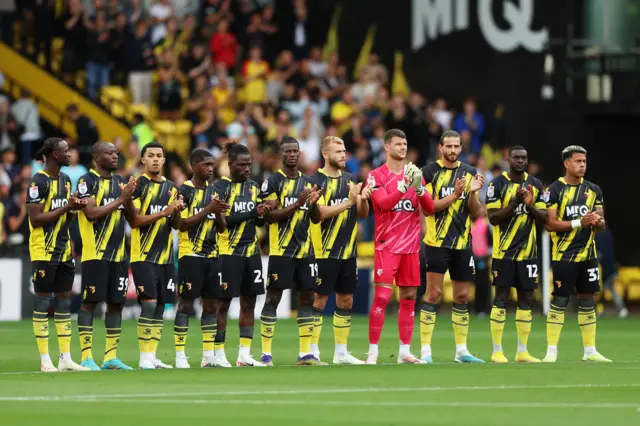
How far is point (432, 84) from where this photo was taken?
123ft

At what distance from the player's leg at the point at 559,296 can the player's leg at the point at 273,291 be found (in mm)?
3139

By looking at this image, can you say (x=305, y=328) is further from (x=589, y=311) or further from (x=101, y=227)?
(x=589, y=311)

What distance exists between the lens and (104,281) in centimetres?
1788

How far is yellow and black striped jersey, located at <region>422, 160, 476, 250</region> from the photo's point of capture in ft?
62.2

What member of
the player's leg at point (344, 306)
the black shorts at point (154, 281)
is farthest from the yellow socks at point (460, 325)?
the black shorts at point (154, 281)

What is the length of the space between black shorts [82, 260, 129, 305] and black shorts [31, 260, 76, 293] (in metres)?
0.20

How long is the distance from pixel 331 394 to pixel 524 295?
5294 millimetres

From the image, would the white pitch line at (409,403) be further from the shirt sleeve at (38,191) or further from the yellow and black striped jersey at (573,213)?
the yellow and black striped jersey at (573,213)

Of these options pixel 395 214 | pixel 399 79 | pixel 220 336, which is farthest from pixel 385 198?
pixel 399 79

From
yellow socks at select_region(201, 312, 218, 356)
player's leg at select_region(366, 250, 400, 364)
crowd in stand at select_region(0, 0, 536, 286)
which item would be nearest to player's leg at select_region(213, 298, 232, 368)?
yellow socks at select_region(201, 312, 218, 356)

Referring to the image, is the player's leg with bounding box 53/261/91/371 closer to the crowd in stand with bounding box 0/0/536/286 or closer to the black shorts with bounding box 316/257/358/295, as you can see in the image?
the black shorts with bounding box 316/257/358/295

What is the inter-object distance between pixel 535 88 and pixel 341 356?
1789 centimetres

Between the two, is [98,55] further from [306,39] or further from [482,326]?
[482,326]

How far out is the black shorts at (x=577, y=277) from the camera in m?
19.0
